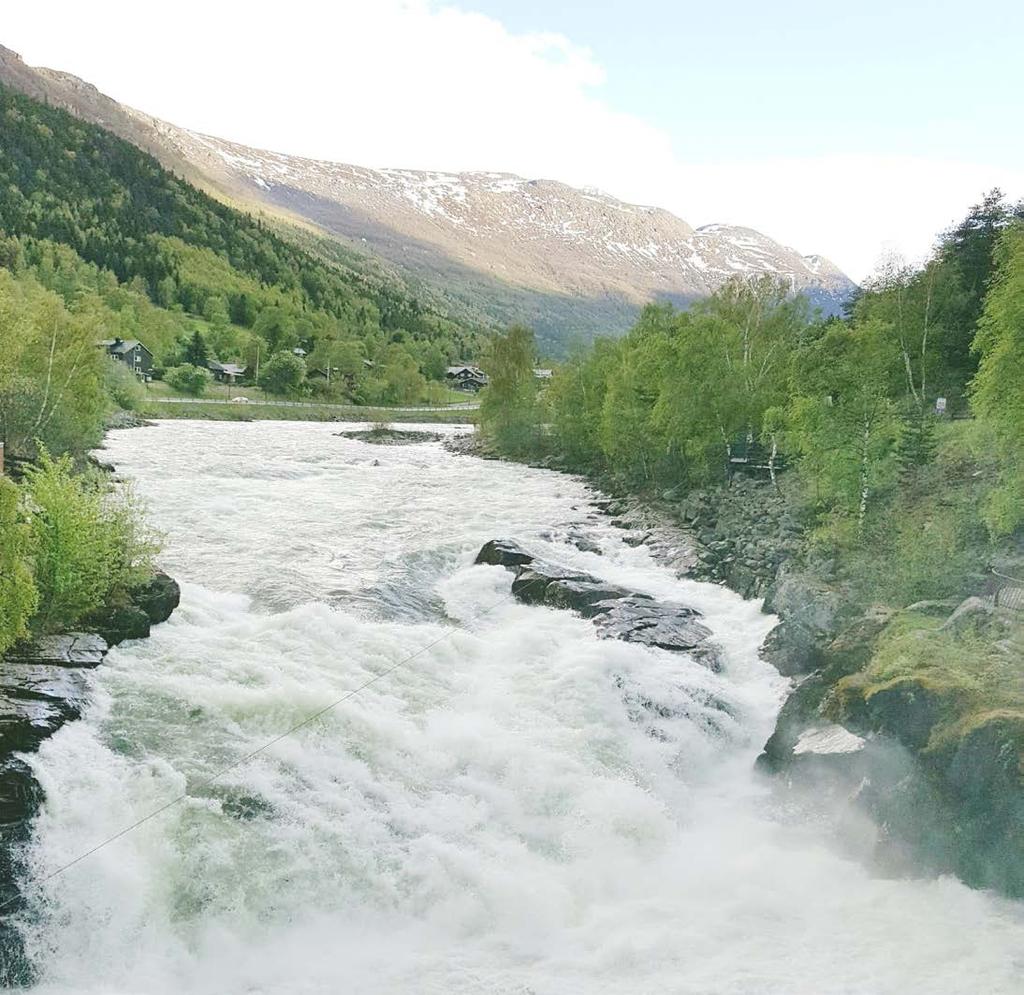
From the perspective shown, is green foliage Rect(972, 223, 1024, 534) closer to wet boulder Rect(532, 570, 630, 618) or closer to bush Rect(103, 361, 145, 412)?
wet boulder Rect(532, 570, 630, 618)

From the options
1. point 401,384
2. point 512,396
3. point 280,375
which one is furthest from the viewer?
point 401,384

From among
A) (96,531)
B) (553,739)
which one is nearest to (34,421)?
(96,531)

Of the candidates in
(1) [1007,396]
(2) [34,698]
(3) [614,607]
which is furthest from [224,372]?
(1) [1007,396]

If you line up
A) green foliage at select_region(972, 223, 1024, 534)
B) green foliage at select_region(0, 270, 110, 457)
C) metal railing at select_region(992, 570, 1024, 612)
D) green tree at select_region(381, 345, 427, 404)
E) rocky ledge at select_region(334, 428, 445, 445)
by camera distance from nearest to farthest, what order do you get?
metal railing at select_region(992, 570, 1024, 612)
green foliage at select_region(972, 223, 1024, 534)
green foliage at select_region(0, 270, 110, 457)
rocky ledge at select_region(334, 428, 445, 445)
green tree at select_region(381, 345, 427, 404)

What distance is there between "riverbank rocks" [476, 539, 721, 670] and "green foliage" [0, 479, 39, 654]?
1573 centimetres

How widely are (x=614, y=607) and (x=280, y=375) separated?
119 meters

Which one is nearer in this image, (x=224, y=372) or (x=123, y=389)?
(x=123, y=389)

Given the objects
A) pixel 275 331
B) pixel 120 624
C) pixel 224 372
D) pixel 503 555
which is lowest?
pixel 224 372

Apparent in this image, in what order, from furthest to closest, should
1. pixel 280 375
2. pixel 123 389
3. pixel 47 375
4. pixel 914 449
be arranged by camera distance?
pixel 280 375 → pixel 123 389 → pixel 47 375 → pixel 914 449

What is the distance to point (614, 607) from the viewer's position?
28.6 metres

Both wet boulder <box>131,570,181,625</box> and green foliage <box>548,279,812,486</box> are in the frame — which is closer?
wet boulder <box>131,570,181,625</box>

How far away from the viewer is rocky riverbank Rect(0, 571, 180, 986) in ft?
43.8

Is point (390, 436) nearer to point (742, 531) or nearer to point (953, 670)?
point (742, 531)

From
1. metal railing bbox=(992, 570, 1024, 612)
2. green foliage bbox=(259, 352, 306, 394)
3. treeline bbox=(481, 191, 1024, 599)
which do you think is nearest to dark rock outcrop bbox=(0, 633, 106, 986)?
metal railing bbox=(992, 570, 1024, 612)
